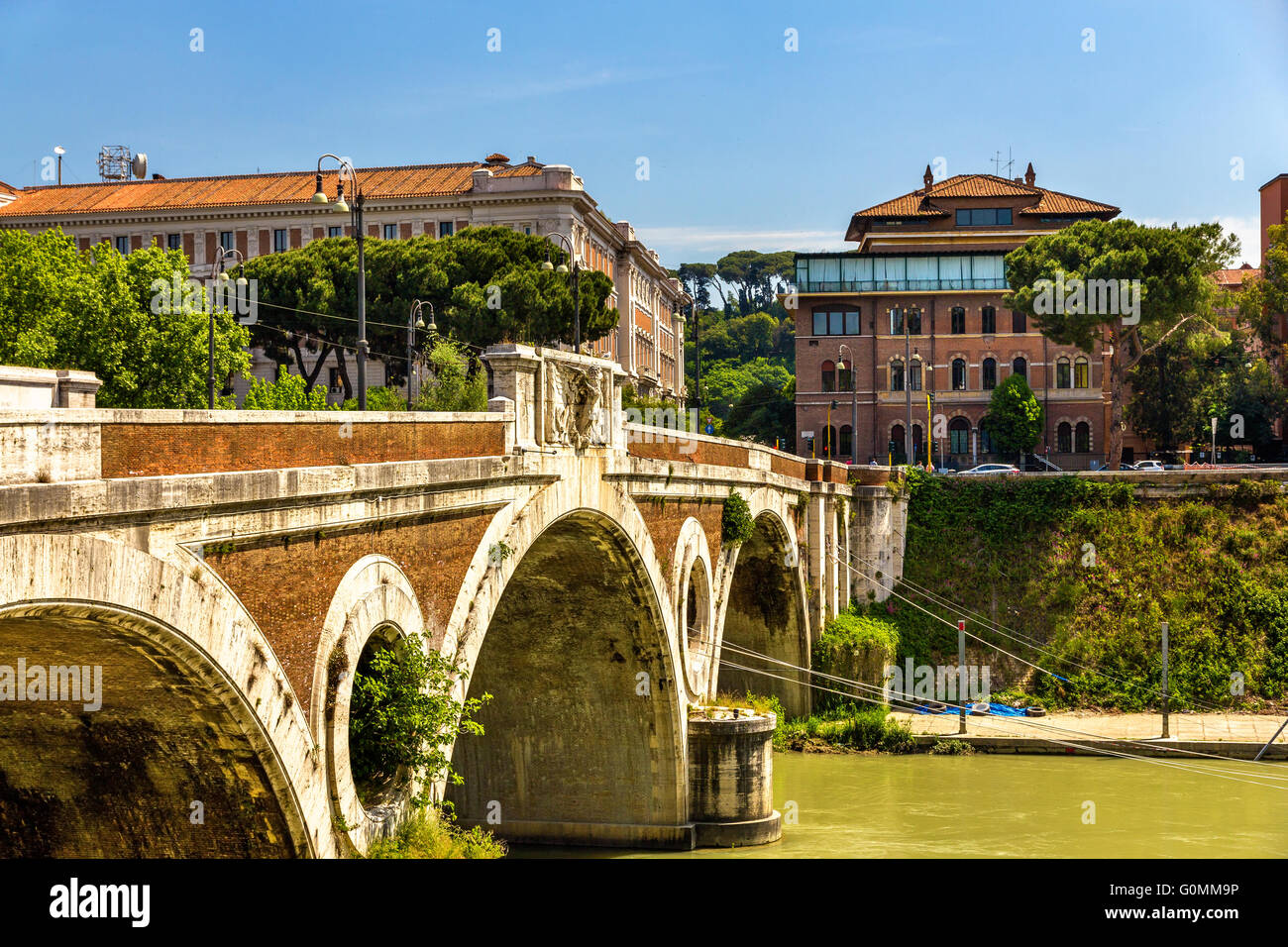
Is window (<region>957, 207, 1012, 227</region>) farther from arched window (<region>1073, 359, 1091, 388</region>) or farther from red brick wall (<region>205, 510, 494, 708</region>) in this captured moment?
red brick wall (<region>205, 510, 494, 708</region>)

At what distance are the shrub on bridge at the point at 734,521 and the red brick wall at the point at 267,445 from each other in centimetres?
1375

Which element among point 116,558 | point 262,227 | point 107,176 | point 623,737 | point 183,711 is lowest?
point 623,737

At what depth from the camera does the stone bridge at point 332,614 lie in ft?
31.9

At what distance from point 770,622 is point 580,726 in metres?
12.3

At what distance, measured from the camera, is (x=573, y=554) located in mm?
23281

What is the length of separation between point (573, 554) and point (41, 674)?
13.0 m

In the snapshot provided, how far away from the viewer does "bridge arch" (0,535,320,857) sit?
9.79 metres

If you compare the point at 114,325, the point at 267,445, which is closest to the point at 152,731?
the point at 267,445

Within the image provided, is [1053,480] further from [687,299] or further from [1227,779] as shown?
[687,299]

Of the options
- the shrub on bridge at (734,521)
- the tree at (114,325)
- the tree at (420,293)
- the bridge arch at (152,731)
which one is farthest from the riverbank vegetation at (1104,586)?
the bridge arch at (152,731)

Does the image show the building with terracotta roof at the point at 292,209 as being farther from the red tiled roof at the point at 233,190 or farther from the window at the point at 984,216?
the window at the point at 984,216

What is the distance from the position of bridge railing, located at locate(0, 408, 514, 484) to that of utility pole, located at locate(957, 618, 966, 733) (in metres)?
24.3

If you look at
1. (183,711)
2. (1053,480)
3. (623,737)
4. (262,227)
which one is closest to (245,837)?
(183,711)

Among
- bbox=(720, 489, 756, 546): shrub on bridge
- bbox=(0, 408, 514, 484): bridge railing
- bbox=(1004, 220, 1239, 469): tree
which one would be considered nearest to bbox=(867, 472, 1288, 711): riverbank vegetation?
bbox=(1004, 220, 1239, 469): tree
